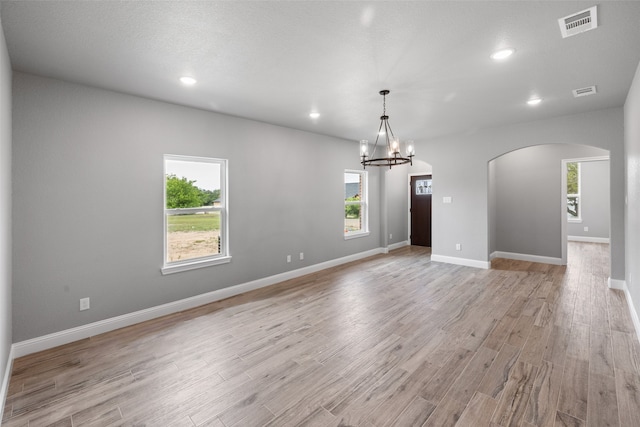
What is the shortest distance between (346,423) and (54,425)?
1870 mm

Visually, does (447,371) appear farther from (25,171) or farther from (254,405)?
(25,171)

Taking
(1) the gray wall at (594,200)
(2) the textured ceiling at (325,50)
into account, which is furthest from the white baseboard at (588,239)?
(2) the textured ceiling at (325,50)

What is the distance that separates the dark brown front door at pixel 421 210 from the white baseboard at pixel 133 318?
14.3 feet

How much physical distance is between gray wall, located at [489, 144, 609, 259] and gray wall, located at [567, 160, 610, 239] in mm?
3418

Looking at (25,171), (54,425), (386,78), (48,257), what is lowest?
(54,425)

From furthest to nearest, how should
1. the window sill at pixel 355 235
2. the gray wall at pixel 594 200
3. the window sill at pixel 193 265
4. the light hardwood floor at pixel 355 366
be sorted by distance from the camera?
the gray wall at pixel 594 200 < the window sill at pixel 355 235 < the window sill at pixel 193 265 < the light hardwood floor at pixel 355 366

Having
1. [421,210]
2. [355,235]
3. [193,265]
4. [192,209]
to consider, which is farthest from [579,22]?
[421,210]

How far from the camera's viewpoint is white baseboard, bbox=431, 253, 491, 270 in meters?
5.74

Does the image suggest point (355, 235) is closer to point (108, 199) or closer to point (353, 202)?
point (353, 202)

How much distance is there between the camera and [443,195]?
6.27m

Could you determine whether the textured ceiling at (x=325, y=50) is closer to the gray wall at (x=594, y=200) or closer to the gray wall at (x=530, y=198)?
the gray wall at (x=530, y=198)

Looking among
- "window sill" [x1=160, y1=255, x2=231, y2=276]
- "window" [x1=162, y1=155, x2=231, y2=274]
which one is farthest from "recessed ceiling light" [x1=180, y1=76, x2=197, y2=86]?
"window sill" [x1=160, y1=255, x2=231, y2=276]

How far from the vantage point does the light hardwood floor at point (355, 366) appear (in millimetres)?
1950

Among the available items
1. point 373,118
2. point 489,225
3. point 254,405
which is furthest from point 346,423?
point 489,225
